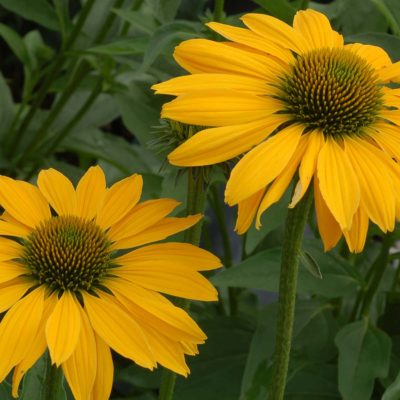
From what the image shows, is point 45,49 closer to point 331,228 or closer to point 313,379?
point 313,379

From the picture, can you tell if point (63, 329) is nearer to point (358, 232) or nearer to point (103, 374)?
point (103, 374)

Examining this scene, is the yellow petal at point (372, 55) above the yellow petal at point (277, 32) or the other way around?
above

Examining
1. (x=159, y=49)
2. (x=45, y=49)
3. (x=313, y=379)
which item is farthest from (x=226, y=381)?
(x=45, y=49)

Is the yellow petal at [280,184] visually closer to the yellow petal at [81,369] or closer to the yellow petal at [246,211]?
the yellow petal at [246,211]

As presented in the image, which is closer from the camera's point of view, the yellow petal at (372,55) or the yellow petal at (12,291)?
the yellow petal at (12,291)

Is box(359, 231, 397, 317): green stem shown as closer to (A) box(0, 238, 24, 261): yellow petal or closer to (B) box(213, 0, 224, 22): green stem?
(B) box(213, 0, 224, 22): green stem

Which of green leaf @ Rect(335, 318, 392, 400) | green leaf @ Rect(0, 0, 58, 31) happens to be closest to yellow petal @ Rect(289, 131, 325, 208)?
green leaf @ Rect(335, 318, 392, 400)

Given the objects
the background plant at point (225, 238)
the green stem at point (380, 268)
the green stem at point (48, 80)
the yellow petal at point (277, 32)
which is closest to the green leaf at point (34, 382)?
the background plant at point (225, 238)

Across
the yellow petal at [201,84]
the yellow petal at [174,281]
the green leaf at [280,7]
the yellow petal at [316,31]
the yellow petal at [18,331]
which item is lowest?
the yellow petal at [18,331]

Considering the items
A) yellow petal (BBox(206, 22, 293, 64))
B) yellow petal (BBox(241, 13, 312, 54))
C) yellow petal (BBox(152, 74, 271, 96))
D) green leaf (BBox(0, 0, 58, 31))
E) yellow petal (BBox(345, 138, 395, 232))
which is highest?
green leaf (BBox(0, 0, 58, 31))
